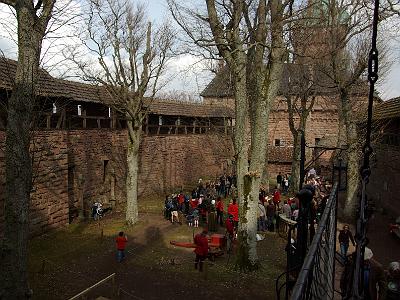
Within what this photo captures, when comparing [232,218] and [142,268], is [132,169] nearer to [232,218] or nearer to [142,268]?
[232,218]

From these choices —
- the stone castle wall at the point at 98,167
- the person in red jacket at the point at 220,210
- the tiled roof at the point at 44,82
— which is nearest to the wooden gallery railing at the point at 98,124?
the stone castle wall at the point at 98,167

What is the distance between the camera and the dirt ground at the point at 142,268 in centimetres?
1104

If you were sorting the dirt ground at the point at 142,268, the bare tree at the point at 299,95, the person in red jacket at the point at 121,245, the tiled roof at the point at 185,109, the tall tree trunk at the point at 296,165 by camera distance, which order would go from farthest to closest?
the tiled roof at the point at 185,109 < the tall tree trunk at the point at 296,165 < the bare tree at the point at 299,95 < the person in red jacket at the point at 121,245 < the dirt ground at the point at 142,268

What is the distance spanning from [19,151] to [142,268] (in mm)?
6471

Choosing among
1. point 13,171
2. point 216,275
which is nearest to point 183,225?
point 216,275

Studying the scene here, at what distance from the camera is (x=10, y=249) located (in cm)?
802

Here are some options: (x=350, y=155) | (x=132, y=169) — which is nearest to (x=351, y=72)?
(x=350, y=155)

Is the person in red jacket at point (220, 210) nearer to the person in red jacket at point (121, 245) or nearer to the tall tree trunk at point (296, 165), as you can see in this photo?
the person in red jacket at point (121, 245)

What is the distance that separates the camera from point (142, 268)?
42.9 ft

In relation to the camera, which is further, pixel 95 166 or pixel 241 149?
pixel 95 166

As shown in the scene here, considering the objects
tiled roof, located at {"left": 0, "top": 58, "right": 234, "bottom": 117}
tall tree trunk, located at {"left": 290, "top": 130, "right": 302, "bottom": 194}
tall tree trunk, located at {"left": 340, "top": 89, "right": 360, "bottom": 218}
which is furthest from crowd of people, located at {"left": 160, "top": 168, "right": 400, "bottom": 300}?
tiled roof, located at {"left": 0, "top": 58, "right": 234, "bottom": 117}

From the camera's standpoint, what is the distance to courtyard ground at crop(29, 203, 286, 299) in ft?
36.3

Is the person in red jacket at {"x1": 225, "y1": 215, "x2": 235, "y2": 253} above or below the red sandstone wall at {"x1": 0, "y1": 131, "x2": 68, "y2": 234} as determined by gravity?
below

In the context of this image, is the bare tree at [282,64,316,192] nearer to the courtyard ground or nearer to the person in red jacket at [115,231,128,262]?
the courtyard ground
